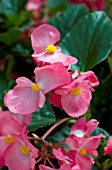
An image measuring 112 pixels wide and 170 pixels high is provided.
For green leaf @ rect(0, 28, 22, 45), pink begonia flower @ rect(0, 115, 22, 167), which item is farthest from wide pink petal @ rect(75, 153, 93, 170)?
green leaf @ rect(0, 28, 22, 45)

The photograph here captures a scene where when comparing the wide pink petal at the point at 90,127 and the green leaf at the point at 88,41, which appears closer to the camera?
the wide pink petal at the point at 90,127

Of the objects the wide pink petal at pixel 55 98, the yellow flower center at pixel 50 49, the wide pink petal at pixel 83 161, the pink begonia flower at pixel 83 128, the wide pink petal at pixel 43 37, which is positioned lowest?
the wide pink petal at pixel 83 161

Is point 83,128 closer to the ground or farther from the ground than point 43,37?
closer to the ground

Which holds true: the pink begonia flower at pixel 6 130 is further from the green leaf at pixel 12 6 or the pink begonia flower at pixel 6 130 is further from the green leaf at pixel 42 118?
the green leaf at pixel 12 6

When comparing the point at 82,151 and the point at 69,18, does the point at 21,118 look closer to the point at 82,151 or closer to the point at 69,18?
the point at 82,151

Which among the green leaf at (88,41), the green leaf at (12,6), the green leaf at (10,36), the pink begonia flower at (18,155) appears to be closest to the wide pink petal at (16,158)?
the pink begonia flower at (18,155)

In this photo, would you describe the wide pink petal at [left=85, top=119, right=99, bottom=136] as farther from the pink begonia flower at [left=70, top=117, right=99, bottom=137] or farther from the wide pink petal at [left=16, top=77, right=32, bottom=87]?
the wide pink petal at [left=16, top=77, right=32, bottom=87]

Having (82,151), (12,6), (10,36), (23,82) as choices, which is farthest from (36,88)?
(12,6)
